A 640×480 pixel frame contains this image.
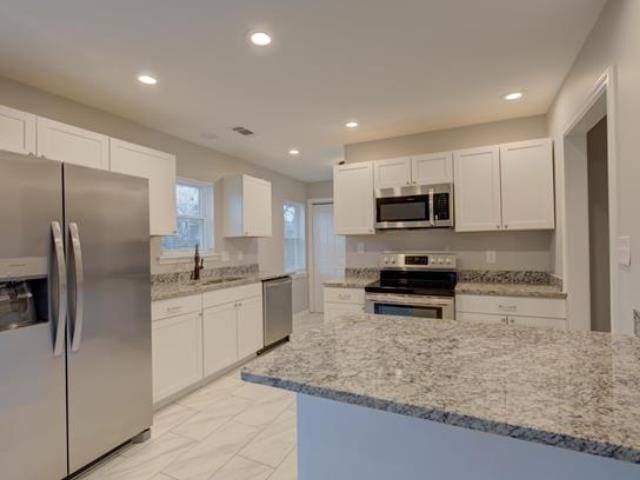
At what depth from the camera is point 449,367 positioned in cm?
103

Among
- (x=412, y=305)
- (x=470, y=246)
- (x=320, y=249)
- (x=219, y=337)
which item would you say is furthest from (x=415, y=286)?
(x=320, y=249)

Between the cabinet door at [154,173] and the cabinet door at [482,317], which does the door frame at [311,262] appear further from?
the cabinet door at [482,317]

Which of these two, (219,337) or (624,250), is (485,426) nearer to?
(624,250)

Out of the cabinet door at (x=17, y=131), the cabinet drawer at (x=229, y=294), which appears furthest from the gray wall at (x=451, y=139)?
the cabinet door at (x=17, y=131)

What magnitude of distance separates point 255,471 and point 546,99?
3.65 m

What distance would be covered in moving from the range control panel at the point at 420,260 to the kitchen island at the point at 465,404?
235 cm

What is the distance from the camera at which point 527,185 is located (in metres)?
3.18

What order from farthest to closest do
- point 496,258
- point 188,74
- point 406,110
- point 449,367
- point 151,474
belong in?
point 496,258 < point 406,110 < point 188,74 < point 151,474 < point 449,367

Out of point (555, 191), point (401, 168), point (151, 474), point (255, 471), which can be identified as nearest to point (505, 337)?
point (255, 471)

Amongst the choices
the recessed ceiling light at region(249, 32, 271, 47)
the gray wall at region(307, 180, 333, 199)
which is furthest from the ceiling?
the gray wall at region(307, 180, 333, 199)

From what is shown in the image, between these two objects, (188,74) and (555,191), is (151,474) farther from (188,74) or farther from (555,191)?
(555,191)

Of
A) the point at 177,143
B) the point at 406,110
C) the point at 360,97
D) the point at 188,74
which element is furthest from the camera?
the point at 177,143

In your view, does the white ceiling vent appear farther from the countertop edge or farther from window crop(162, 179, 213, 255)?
the countertop edge

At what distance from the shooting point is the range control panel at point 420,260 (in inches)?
143
